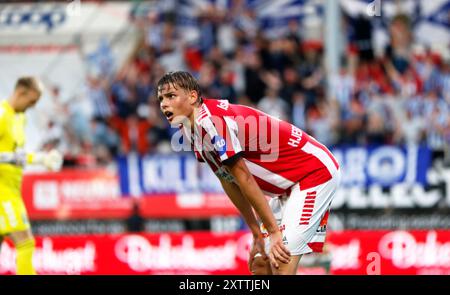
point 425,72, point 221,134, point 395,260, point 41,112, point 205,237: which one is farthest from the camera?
point 41,112

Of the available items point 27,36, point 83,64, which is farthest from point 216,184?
point 27,36

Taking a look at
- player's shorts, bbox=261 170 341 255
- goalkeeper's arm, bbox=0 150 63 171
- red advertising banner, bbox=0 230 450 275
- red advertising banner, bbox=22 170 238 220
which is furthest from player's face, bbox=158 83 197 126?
red advertising banner, bbox=22 170 238 220

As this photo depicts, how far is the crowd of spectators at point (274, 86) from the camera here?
16.0 meters

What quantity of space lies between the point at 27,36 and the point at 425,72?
8.40 metres

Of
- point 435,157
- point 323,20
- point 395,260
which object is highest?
point 323,20

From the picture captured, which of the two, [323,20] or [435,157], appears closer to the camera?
[435,157]

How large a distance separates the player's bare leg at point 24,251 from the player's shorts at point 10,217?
2.4 inches

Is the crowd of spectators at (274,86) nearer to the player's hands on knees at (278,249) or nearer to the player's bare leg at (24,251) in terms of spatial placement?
the player's bare leg at (24,251)

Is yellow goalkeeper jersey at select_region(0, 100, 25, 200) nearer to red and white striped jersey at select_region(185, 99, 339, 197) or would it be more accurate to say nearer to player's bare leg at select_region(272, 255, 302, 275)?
red and white striped jersey at select_region(185, 99, 339, 197)

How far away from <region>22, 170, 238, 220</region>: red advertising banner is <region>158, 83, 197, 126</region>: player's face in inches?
342

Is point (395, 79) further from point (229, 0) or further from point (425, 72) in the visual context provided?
point (229, 0)

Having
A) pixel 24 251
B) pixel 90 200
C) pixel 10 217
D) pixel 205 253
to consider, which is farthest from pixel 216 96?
pixel 24 251

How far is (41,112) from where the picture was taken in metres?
18.7

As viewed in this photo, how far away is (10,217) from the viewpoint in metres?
9.76
